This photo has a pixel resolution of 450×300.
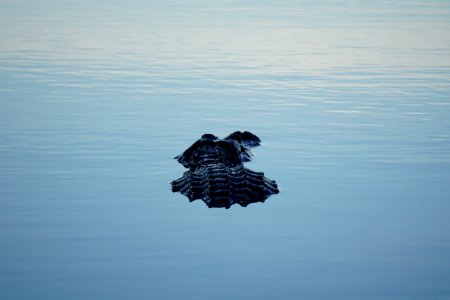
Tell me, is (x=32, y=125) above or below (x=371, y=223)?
above

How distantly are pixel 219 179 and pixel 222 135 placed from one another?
13.8 ft

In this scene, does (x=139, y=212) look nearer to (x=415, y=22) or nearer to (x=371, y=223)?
(x=371, y=223)

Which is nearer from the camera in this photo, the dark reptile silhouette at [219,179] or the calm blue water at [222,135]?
the calm blue water at [222,135]

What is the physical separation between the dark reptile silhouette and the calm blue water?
1.25 ft

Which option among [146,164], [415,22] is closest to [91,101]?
[146,164]

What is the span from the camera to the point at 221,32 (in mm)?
31547

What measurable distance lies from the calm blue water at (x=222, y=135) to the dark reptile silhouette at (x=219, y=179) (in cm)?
38

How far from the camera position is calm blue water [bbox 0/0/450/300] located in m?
8.62

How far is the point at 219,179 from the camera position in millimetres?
11375

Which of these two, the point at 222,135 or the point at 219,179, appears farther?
the point at 222,135

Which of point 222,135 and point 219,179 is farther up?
point 222,135

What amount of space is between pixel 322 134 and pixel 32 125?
561 cm

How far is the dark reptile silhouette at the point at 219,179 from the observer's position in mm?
11195

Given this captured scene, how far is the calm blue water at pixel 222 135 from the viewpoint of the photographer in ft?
28.3
